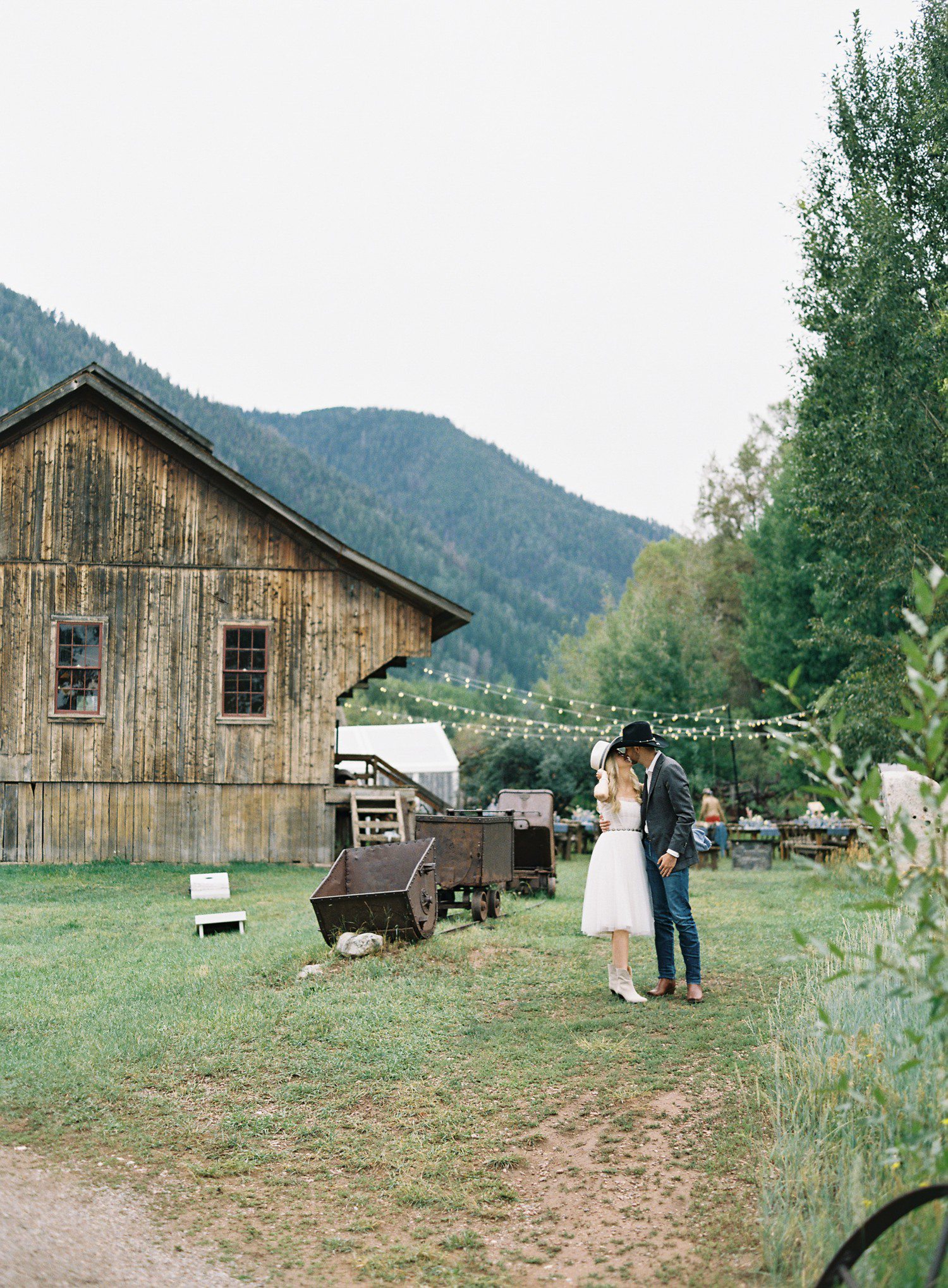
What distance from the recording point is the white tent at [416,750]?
38875mm

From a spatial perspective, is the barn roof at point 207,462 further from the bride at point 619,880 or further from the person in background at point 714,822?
the bride at point 619,880

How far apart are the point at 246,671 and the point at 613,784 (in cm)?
1238

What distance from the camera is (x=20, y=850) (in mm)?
19734

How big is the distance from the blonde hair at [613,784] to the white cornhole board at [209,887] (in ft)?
28.5

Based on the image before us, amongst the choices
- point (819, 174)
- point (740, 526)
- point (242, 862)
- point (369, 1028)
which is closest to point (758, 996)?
point (369, 1028)

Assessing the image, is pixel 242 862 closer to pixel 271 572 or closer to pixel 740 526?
pixel 271 572

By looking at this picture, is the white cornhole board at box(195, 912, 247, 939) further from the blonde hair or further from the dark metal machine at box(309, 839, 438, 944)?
the blonde hair

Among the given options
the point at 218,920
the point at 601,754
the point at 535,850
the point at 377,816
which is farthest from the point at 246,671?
the point at 601,754

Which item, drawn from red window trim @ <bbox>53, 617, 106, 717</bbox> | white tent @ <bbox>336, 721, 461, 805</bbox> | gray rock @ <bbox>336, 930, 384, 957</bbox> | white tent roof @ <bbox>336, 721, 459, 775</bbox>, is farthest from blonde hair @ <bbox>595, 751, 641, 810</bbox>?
white tent @ <bbox>336, 721, 461, 805</bbox>

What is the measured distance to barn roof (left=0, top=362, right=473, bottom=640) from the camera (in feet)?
64.5

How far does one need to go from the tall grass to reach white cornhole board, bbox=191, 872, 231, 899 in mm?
10725

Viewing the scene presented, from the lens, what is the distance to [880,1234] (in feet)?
10.6

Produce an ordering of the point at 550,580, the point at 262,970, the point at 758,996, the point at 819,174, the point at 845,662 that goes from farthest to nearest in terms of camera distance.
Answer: the point at 550,580
the point at 845,662
the point at 819,174
the point at 262,970
the point at 758,996

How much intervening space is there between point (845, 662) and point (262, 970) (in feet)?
96.8
